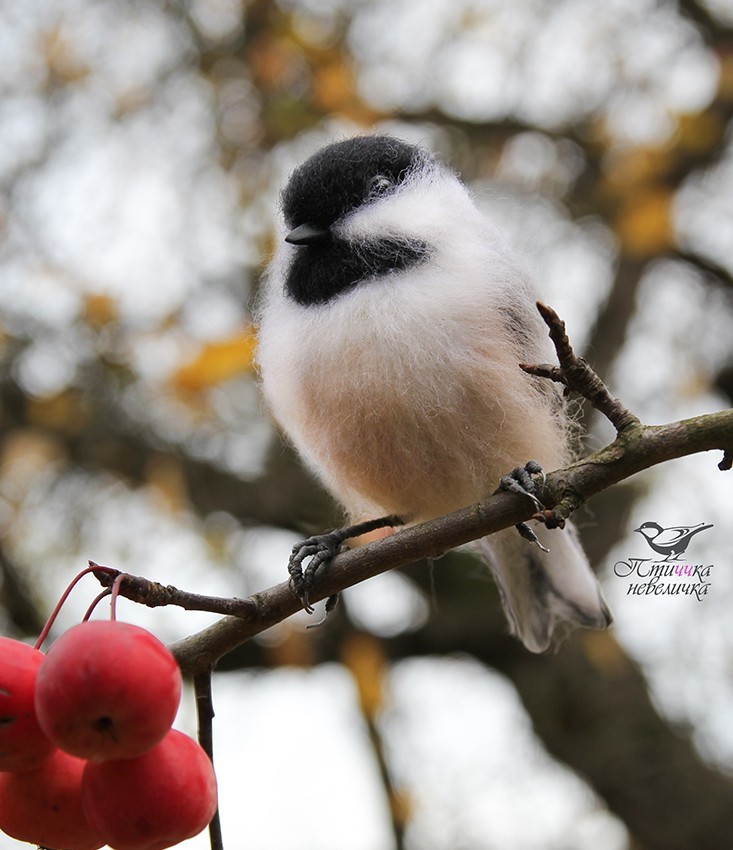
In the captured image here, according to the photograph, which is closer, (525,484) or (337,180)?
(525,484)

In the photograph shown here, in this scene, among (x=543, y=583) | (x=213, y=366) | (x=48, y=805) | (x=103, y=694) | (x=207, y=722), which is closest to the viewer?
(x=103, y=694)

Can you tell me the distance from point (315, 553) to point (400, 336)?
0.41 metres

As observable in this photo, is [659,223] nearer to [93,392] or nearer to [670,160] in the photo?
[670,160]

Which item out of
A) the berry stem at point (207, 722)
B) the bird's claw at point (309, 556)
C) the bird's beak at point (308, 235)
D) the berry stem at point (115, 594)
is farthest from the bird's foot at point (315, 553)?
the bird's beak at point (308, 235)

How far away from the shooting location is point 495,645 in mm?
4074

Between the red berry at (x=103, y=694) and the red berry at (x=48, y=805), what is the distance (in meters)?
0.13

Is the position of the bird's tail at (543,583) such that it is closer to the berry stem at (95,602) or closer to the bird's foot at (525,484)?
the bird's foot at (525,484)

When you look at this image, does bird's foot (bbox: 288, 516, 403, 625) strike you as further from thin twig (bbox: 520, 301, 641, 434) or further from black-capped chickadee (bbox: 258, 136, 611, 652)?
thin twig (bbox: 520, 301, 641, 434)

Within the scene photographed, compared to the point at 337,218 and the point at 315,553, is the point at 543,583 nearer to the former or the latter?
the point at 315,553

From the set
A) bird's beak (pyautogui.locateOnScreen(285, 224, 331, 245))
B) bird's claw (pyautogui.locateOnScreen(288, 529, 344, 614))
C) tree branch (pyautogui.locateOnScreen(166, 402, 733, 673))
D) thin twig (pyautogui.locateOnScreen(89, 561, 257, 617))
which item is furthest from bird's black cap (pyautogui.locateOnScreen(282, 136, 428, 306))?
thin twig (pyautogui.locateOnScreen(89, 561, 257, 617))

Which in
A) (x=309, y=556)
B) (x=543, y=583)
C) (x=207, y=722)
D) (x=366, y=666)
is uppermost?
(x=207, y=722)

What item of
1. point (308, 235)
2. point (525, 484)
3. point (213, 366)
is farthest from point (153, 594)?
point (213, 366)

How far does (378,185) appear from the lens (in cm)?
196

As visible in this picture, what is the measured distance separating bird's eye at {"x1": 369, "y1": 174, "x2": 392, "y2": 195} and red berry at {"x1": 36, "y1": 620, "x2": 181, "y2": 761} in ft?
3.69
